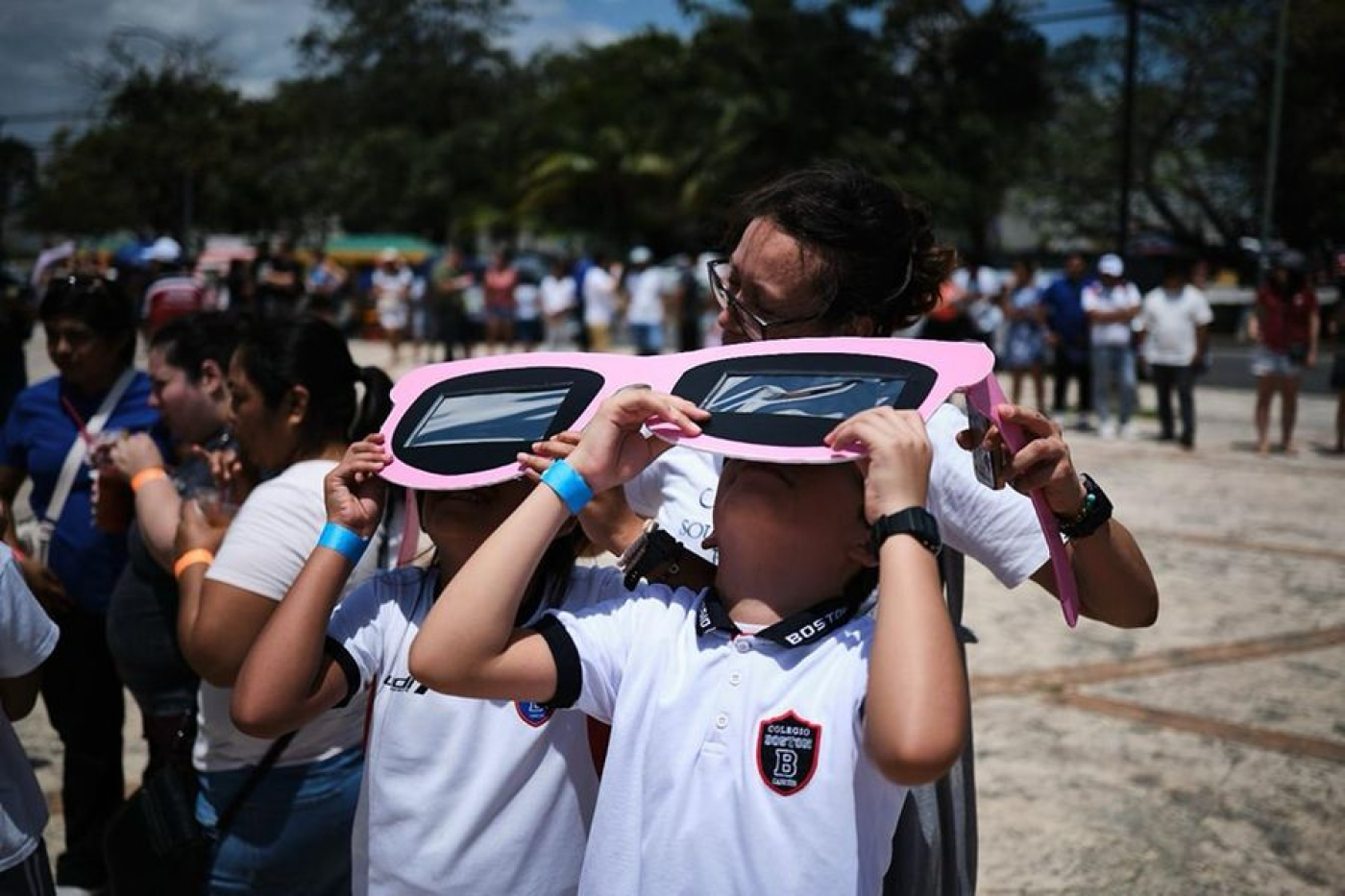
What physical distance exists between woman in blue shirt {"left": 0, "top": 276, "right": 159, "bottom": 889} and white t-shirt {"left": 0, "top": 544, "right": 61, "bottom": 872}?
1.41 metres

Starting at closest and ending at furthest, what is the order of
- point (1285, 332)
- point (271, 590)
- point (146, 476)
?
point (271, 590)
point (146, 476)
point (1285, 332)

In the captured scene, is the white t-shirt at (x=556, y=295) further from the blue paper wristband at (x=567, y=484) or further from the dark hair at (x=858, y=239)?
the blue paper wristband at (x=567, y=484)

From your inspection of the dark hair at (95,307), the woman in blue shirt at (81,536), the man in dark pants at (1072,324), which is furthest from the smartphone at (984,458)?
the man in dark pants at (1072,324)

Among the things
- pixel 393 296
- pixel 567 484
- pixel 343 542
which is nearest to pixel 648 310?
pixel 393 296

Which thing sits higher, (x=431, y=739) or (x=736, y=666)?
(x=736, y=666)

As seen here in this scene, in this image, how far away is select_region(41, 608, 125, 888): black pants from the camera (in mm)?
3705

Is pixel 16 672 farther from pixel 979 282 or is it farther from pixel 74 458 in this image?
pixel 979 282

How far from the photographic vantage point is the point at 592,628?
1778 mm

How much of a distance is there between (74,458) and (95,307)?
20.3 inches

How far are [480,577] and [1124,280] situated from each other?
12792 mm

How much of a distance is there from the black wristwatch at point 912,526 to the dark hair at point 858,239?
0.66 metres

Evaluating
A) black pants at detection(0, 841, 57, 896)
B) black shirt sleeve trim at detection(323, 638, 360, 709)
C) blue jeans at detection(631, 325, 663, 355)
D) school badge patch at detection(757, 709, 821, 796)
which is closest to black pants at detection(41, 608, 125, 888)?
black pants at detection(0, 841, 57, 896)

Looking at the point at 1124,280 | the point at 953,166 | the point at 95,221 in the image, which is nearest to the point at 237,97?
the point at 95,221

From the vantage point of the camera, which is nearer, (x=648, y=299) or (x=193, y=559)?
(x=193, y=559)
